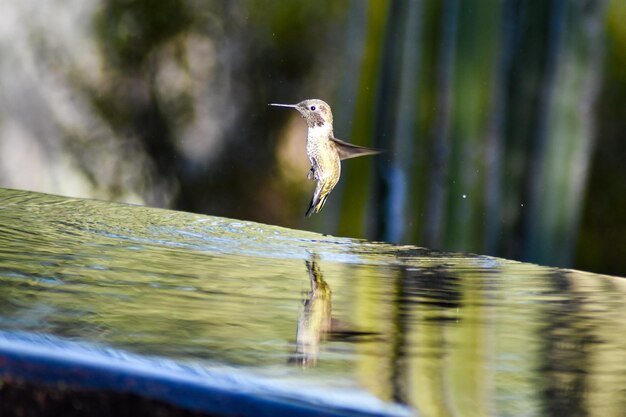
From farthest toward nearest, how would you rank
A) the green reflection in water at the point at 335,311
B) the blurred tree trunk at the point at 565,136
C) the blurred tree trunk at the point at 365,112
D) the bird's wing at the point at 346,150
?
the blurred tree trunk at the point at 365,112, the blurred tree trunk at the point at 565,136, the bird's wing at the point at 346,150, the green reflection in water at the point at 335,311

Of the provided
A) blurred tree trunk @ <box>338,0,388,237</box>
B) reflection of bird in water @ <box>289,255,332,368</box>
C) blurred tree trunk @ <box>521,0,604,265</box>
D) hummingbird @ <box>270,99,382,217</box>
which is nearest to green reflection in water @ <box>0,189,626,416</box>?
reflection of bird in water @ <box>289,255,332,368</box>

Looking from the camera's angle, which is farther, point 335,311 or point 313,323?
point 335,311

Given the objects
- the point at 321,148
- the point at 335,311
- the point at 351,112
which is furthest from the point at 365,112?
the point at 335,311

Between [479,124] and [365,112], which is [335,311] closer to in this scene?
[479,124]

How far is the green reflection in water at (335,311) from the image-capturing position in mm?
864

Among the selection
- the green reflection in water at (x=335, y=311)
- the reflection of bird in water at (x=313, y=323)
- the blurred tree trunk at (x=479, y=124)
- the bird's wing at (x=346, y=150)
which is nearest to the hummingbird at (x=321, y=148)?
the bird's wing at (x=346, y=150)

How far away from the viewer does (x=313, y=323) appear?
1.16 metres

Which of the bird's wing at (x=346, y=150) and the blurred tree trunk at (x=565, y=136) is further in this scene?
the blurred tree trunk at (x=565, y=136)

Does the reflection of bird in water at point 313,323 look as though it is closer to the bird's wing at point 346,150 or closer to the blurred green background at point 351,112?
the bird's wing at point 346,150

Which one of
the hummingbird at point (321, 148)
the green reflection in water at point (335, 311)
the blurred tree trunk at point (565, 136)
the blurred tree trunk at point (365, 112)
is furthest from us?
the blurred tree trunk at point (365, 112)

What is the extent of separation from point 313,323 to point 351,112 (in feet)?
5.79

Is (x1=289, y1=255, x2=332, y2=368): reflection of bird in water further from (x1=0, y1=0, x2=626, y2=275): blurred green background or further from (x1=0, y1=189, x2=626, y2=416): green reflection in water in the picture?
(x1=0, y1=0, x2=626, y2=275): blurred green background

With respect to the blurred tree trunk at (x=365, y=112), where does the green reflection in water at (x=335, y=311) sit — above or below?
below

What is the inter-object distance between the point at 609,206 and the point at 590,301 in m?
1.05
